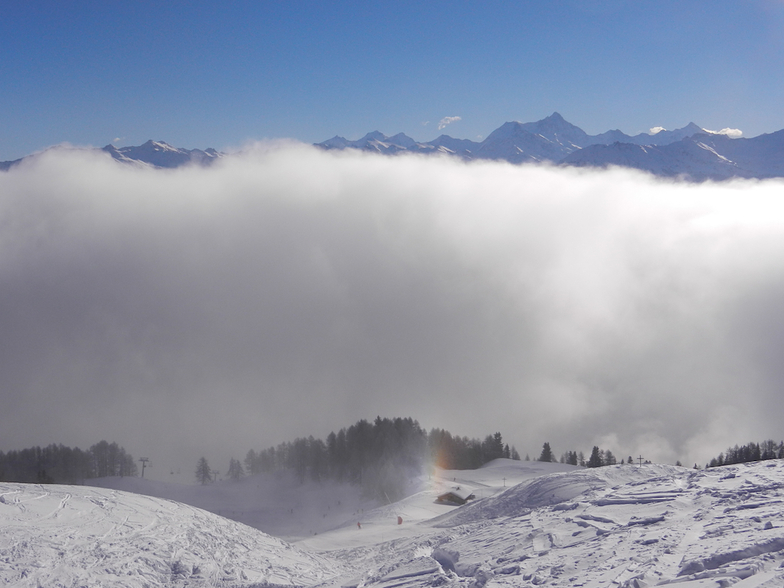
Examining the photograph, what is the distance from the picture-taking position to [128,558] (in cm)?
2156

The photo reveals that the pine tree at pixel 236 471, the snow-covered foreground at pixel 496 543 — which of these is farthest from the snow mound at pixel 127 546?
the pine tree at pixel 236 471

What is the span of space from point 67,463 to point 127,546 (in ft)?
256

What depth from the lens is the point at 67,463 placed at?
87.4 meters

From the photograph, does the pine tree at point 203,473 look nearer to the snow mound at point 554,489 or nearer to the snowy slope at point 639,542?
the snow mound at point 554,489

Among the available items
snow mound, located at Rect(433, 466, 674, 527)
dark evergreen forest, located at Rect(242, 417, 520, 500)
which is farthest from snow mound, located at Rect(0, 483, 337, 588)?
dark evergreen forest, located at Rect(242, 417, 520, 500)

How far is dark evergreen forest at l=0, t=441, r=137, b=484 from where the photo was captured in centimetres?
8462

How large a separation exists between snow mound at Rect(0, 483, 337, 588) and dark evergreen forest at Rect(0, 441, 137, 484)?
67555 mm

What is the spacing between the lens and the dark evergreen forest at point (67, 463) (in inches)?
3332

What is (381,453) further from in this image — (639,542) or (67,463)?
(639,542)

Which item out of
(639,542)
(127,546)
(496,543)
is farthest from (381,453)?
(639,542)

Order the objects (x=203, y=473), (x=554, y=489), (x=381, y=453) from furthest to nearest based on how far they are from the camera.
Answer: (x=203, y=473) → (x=381, y=453) → (x=554, y=489)

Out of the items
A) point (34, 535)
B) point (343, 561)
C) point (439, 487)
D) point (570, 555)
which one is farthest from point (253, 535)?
point (439, 487)

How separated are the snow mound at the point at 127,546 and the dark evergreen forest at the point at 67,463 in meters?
67.6

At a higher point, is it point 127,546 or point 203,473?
point 127,546
